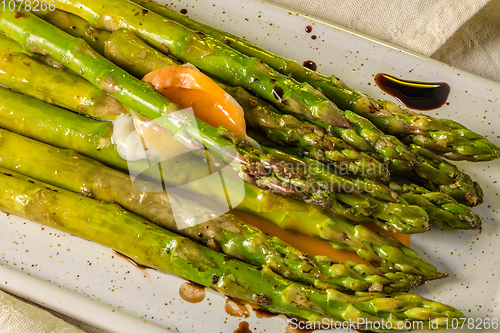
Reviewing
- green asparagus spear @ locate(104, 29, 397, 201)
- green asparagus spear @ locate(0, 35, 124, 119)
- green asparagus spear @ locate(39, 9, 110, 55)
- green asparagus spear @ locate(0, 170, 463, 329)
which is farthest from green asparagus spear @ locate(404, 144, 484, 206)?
green asparagus spear @ locate(39, 9, 110, 55)

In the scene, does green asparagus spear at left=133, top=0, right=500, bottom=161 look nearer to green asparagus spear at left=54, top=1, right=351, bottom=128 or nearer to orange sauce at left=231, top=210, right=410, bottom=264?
green asparagus spear at left=54, top=1, right=351, bottom=128

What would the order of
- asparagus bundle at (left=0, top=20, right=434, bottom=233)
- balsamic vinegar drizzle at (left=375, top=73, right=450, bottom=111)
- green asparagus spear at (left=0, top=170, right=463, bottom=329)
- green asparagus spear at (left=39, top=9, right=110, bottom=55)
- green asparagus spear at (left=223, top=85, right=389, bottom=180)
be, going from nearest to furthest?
green asparagus spear at (left=0, top=170, right=463, bottom=329), asparagus bundle at (left=0, top=20, right=434, bottom=233), green asparagus spear at (left=223, top=85, right=389, bottom=180), green asparagus spear at (left=39, top=9, right=110, bottom=55), balsamic vinegar drizzle at (left=375, top=73, right=450, bottom=111)

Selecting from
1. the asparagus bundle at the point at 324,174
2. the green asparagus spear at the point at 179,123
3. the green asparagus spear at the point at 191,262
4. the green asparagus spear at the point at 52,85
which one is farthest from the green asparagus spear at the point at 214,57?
the green asparagus spear at the point at 191,262

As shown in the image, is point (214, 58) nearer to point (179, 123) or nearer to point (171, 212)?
point (179, 123)

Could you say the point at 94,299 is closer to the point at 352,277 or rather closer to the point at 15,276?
the point at 15,276

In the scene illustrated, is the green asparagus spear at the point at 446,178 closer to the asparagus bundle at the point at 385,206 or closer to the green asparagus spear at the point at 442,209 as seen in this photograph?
the green asparagus spear at the point at 442,209

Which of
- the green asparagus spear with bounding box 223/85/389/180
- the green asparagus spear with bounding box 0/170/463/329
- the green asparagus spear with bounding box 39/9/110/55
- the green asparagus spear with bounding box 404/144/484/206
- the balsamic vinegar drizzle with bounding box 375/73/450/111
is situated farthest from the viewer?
the balsamic vinegar drizzle with bounding box 375/73/450/111

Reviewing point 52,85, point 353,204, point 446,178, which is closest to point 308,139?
point 353,204
